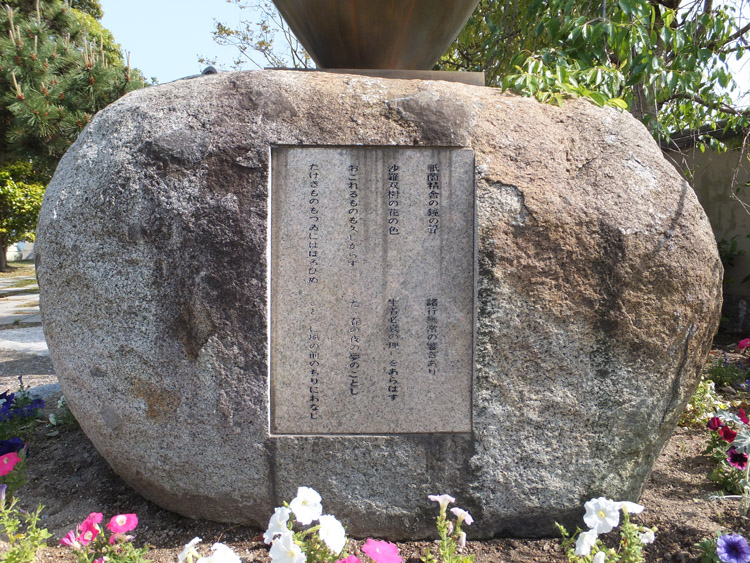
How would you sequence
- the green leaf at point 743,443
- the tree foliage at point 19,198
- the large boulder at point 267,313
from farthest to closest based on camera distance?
the tree foliage at point 19,198
the green leaf at point 743,443
the large boulder at point 267,313

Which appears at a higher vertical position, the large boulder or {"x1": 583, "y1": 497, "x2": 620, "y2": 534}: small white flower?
the large boulder

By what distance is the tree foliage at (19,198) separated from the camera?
14469 mm

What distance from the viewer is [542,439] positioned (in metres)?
2.31

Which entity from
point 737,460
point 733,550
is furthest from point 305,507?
point 737,460

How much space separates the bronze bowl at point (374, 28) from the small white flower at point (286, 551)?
2.35m

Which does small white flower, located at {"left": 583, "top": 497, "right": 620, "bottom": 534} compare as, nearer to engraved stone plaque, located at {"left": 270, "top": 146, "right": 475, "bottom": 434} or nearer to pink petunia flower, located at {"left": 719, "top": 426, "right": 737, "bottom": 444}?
engraved stone plaque, located at {"left": 270, "top": 146, "right": 475, "bottom": 434}

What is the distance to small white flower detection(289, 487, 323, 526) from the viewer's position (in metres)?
1.70

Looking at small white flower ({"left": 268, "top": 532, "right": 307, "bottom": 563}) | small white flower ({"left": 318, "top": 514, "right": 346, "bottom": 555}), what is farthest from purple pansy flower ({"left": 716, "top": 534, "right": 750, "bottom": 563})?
small white flower ({"left": 268, "top": 532, "right": 307, "bottom": 563})

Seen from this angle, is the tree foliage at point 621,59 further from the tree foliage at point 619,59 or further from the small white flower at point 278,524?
the small white flower at point 278,524

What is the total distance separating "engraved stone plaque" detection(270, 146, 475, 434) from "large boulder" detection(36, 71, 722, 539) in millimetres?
66

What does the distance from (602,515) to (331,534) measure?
39.2 inches

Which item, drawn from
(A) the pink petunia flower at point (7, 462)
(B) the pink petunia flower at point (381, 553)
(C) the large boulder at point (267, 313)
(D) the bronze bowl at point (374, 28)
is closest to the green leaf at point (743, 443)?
(C) the large boulder at point (267, 313)

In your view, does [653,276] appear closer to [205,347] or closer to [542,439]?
[542,439]

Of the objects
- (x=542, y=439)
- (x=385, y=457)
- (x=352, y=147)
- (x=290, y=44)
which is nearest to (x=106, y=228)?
(x=352, y=147)
